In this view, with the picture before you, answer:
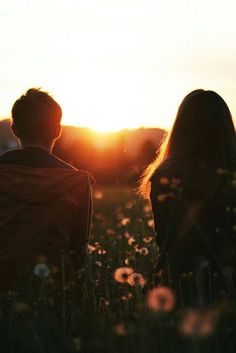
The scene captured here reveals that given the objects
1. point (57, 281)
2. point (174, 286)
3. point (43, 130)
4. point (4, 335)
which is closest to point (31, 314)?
point (4, 335)

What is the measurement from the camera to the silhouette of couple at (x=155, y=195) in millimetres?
5234

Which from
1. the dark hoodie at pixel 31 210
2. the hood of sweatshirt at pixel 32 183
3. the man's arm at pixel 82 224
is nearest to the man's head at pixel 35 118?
the dark hoodie at pixel 31 210

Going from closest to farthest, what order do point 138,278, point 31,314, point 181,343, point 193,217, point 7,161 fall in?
point 138,278 < point 181,343 < point 31,314 < point 193,217 < point 7,161

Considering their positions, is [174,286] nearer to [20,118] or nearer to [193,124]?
[193,124]

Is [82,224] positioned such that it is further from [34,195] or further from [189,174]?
[189,174]

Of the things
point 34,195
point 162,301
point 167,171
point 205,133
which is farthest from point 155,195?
point 162,301

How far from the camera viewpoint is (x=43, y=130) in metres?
5.57

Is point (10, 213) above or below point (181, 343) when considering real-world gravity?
above

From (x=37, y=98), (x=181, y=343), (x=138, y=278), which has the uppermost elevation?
(x=37, y=98)

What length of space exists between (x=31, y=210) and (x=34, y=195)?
0.12 meters

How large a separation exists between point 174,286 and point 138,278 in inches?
59.2

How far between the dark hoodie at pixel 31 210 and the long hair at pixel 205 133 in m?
0.70

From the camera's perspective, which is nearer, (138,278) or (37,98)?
(138,278)

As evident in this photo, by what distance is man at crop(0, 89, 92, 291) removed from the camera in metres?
5.43
